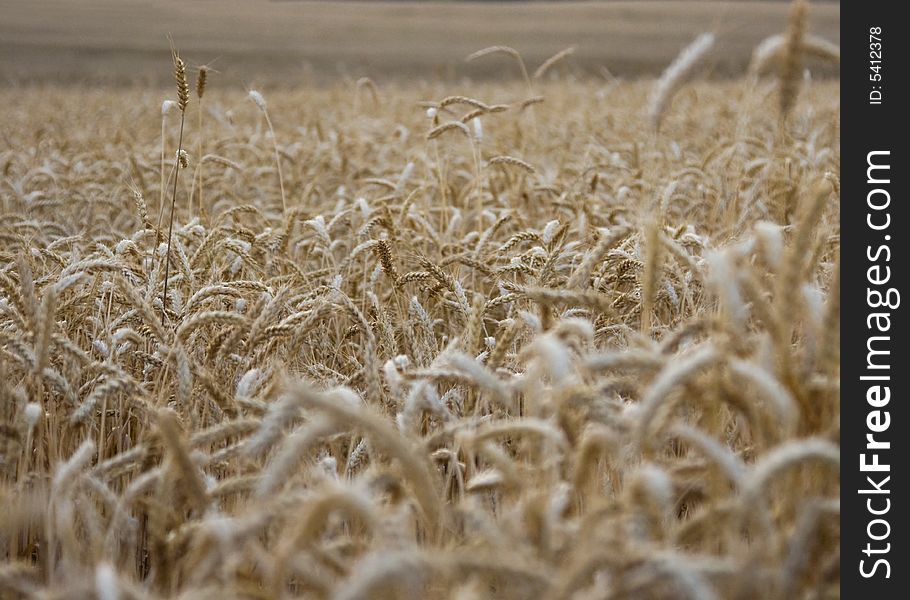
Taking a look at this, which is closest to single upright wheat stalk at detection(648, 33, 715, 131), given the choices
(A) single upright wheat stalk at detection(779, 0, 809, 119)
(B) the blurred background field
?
(A) single upright wheat stalk at detection(779, 0, 809, 119)

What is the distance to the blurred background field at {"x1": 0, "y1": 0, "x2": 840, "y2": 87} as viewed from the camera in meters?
27.5

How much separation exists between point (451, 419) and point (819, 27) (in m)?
38.2

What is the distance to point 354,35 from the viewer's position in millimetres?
37219

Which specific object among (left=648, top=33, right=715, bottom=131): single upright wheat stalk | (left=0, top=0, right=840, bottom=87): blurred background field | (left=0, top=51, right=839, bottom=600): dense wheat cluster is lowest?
(left=0, top=51, right=839, bottom=600): dense wheat cluster

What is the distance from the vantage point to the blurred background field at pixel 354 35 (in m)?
27.5

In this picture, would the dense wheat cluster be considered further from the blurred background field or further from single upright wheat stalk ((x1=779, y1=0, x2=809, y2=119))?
the blurred background field
